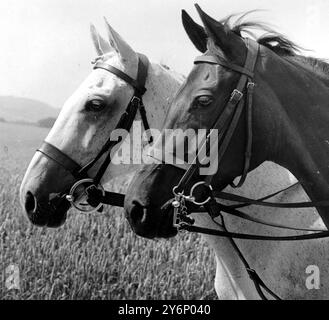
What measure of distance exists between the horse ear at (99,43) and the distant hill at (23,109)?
435cm


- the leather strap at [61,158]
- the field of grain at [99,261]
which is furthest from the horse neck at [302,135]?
the field of grain at [99,261]

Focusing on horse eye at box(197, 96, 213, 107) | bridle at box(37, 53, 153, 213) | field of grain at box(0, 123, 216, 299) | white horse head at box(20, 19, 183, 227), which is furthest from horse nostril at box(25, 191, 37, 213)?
field of grain at box(0, 123, 216, 299)

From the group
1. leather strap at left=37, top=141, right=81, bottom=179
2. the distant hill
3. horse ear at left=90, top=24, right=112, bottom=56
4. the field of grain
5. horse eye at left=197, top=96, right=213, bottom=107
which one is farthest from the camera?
the distant hill

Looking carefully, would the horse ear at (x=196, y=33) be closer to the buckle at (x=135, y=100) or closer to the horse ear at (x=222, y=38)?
the horse ear at (x=222, y=38)

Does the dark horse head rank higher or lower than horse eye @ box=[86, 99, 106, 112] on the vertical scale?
lower

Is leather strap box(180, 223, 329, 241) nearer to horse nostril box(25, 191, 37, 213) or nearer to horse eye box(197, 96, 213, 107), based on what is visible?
horse eye box(197, 96, 213, 107)

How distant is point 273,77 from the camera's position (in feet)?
11.0

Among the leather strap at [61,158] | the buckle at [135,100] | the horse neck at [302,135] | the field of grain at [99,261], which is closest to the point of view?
the horse neck at [302,135]

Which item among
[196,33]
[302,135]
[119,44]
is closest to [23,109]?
[119,44]

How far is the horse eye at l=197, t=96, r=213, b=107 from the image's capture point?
3.22 m

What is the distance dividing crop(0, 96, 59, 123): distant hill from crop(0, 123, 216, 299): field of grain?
213 centimetres

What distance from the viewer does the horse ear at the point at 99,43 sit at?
4688 mm

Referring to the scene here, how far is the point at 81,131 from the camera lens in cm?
414
